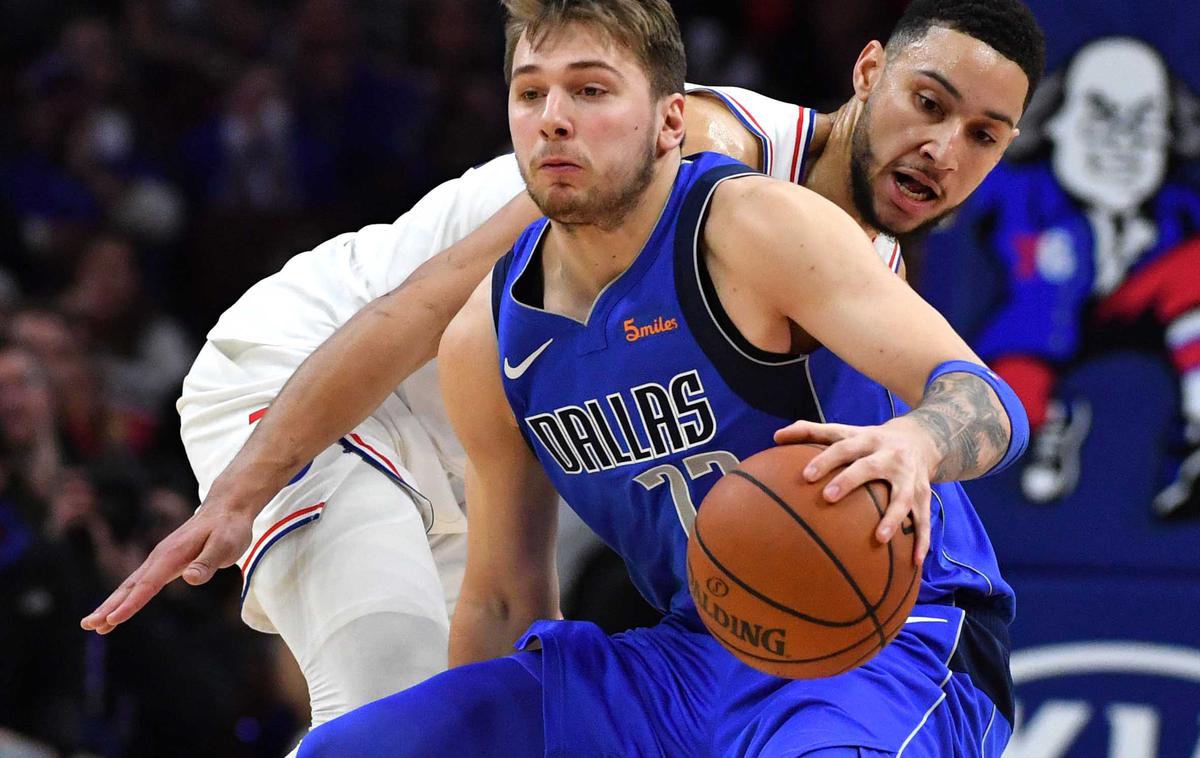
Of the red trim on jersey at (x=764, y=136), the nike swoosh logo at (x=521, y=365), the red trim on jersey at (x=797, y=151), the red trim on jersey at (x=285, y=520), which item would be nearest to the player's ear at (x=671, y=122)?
the nike swoosh logo at (x=521, y=365)

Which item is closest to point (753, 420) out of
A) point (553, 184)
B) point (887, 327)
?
point (887, 327)

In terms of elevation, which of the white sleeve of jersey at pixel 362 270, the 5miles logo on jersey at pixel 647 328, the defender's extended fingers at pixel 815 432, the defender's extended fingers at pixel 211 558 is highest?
the white sleeve of jersey at pixel 362 270

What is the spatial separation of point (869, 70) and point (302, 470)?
5.40ft

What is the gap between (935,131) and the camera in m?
3.56

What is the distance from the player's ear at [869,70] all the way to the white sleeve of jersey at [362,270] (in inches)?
34.6

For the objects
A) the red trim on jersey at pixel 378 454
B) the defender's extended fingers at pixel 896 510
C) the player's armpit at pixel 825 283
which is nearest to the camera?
the defender's extended fingers at pixel 896 510

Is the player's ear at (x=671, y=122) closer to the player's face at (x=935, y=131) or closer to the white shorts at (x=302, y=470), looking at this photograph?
the player's face at (x=935, y=131)

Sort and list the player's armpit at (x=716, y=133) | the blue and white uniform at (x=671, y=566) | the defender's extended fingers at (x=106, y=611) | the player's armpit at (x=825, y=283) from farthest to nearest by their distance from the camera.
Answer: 1. the player's armpit at (x=716, y=133)
2. the defender's extended fingers at (x=106, y=611)
3. the blue and white uniform at (x=671, y=566)
4. the player's armpit at (x=825, y=283)

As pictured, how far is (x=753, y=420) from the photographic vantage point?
2953mm

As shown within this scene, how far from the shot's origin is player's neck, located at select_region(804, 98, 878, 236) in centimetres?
368

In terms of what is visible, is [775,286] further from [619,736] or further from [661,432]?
[619,736]

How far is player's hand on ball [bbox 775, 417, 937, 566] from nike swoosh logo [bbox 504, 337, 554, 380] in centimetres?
80

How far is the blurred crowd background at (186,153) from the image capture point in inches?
287

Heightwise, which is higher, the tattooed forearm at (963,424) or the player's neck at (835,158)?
the player's neck at (835,158)
